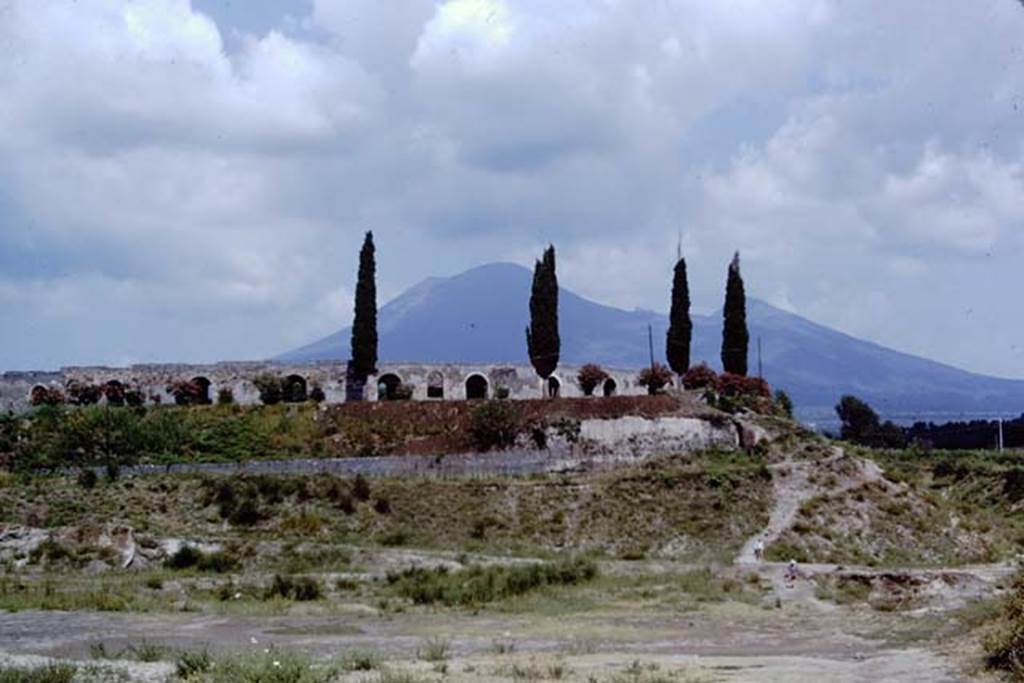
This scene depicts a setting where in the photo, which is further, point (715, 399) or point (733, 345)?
point (733, 345)

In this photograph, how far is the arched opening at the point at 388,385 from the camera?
258ft

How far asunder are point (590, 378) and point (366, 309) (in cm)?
1602

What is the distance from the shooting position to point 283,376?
77812mm

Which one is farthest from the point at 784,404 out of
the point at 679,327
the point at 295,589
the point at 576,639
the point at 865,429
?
the point at 576,639

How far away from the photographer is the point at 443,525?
2302 inches

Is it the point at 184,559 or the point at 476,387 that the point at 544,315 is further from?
the point at 184,559

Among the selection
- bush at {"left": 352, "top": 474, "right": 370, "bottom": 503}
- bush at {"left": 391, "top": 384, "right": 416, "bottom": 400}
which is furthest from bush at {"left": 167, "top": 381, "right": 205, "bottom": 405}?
bush at {"left": 352, "top": 474, "right": 370, "bottom": 503}

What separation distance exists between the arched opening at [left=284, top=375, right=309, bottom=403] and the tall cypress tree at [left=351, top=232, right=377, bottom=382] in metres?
4.01

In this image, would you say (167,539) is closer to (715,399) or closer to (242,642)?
(242,642)

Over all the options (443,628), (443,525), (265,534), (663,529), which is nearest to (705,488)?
(663,529)

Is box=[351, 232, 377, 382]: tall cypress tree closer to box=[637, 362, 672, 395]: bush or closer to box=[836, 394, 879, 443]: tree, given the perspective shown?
box=[637, 362, 672, 395]: bush

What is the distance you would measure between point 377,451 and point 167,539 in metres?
17.0

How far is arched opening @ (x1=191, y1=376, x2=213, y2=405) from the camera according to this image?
253ft

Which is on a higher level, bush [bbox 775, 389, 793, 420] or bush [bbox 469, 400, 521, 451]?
bush [bbox 775, 389, 793, 420]
